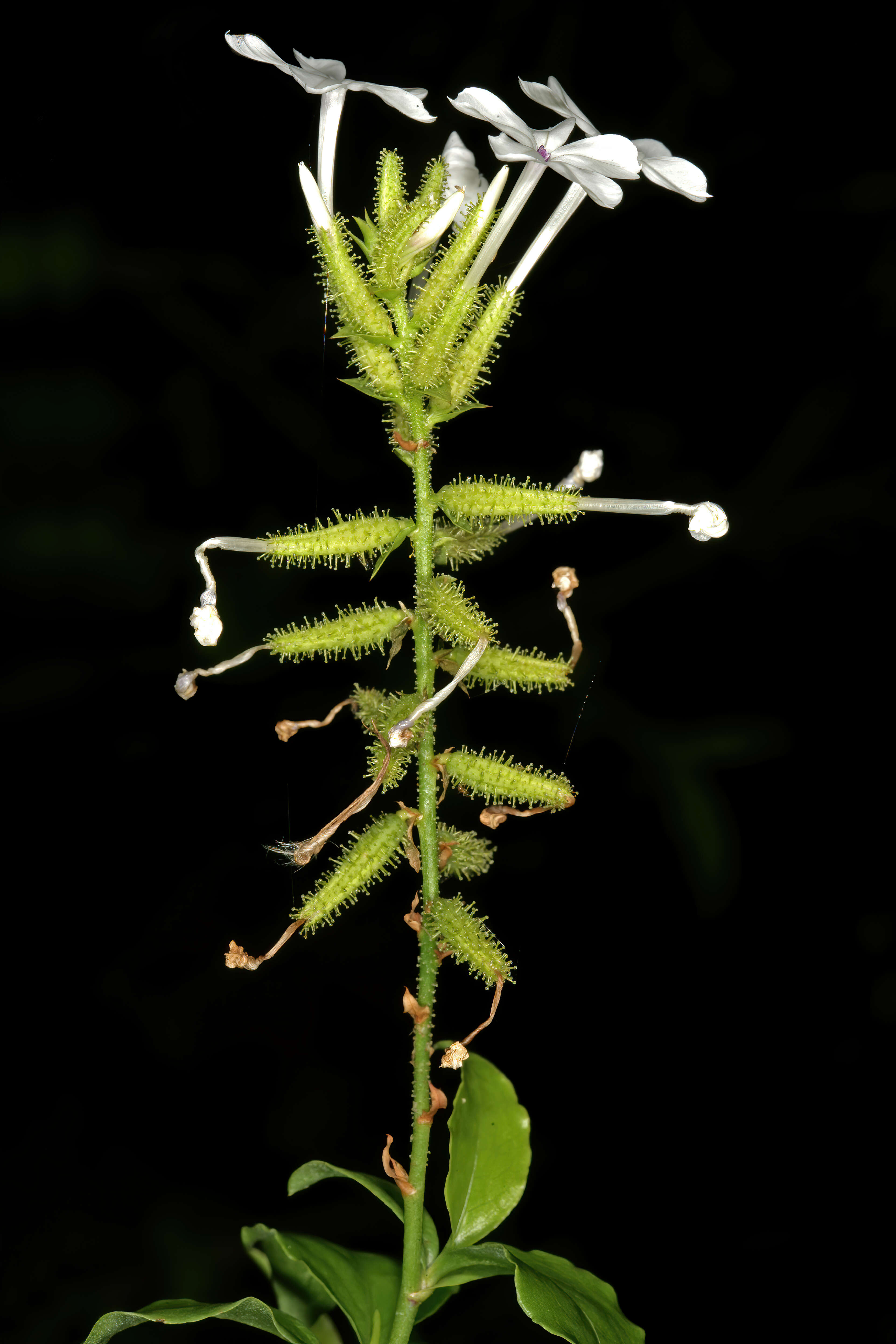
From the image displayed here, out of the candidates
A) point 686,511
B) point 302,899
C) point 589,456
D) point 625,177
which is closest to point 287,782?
point 302,899

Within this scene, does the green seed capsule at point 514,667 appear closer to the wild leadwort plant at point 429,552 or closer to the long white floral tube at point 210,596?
the wild leadwort plant at point 429,552

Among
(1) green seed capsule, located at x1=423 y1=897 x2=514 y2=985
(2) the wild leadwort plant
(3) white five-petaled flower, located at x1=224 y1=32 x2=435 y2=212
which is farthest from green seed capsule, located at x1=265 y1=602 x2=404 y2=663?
(3) white five-petaled flower, located at x1=224 y1=32 x2=435 y2=212

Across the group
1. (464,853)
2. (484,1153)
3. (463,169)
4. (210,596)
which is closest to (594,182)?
(463,169)

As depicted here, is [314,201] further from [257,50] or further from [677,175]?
[677,175]

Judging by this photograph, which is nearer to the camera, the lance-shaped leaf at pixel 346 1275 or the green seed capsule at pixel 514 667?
the green seed capsule at pixel 514 667

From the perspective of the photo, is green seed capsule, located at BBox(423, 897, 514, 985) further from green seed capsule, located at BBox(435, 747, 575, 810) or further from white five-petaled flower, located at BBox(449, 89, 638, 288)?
white five-petaled flower, located at BBox(449, 89, 638, 288)

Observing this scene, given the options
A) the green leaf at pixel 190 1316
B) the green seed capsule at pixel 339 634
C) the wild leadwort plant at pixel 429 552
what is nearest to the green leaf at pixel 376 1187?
the wild leadwort plant at pixel 429 552
